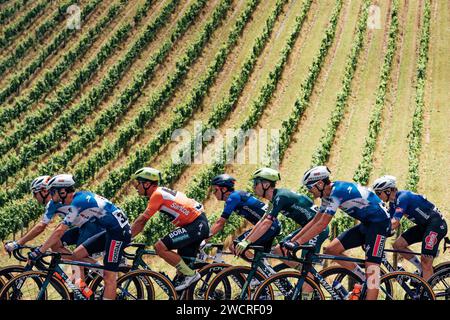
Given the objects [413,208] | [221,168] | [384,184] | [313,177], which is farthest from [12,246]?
[221,168]

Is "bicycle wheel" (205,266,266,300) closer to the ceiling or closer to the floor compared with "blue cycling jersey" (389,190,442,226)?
closer to the floor

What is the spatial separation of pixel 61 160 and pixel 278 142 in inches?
440

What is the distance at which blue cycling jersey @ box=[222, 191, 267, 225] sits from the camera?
12656mm

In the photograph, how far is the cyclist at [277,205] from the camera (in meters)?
11.8

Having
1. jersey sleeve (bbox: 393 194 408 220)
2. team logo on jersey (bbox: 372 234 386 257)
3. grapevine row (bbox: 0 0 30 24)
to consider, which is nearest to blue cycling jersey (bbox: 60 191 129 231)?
team logo on jersey (bbox: 372 234 386 257)

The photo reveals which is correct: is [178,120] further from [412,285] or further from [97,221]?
[412,285]

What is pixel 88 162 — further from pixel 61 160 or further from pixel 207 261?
pixel 207 261

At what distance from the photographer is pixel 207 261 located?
504 inches

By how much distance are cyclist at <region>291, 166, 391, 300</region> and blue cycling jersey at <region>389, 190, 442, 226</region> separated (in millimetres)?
1418

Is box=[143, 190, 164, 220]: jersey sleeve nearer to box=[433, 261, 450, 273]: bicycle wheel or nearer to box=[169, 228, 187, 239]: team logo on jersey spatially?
box=[169, 228, 187, 239]: team logo on jersey

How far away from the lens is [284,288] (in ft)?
36.4

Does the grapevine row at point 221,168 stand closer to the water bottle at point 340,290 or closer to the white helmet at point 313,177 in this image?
the water bottle at point 340,290

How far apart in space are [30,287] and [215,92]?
109 ft
